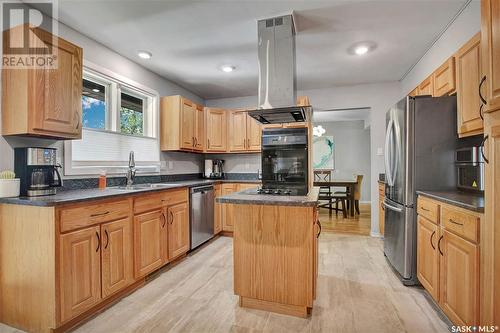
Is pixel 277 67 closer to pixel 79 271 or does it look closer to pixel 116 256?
pixel 116 256

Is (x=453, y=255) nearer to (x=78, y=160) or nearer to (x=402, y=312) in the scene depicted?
(x=402, y=312)

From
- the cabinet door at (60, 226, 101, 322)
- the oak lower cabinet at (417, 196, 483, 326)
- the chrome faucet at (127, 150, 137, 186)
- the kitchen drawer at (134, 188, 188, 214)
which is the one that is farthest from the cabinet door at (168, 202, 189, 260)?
the oak lower cabinet at (417, 196, 483, 326)

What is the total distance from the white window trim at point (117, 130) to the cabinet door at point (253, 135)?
1550 millimetres

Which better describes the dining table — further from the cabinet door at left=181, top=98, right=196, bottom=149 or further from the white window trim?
the white window trim

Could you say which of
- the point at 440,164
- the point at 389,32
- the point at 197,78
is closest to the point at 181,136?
the point at 197,78

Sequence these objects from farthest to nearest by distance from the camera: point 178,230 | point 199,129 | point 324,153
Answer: point 324,153, point 199,129, point 178,230

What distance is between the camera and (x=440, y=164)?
2295 mm

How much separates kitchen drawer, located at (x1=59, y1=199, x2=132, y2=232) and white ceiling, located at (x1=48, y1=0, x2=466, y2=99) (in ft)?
5.53

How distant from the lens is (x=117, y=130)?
300 centimetres

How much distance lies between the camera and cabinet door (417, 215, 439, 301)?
1.94 metres

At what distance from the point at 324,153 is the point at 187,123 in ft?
17.0

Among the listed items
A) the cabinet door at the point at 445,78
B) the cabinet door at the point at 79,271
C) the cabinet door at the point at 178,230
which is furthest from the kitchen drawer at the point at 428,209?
the cabinet door at the point at 79,271

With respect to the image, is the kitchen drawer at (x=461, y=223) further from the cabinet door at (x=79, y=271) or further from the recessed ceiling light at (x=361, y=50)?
the cabinet door at (x=79, y=271)

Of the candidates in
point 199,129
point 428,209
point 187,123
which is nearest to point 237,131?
point 199,129
